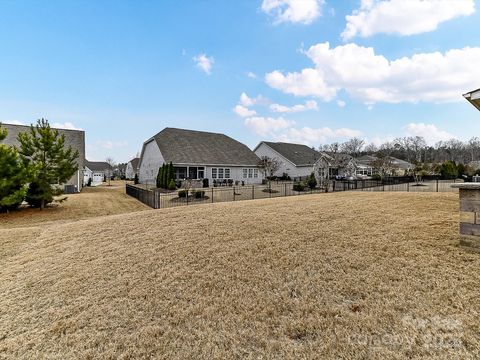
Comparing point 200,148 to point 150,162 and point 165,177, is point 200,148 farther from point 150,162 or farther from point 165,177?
point 165,177

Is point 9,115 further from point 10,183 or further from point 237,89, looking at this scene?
point 237,89

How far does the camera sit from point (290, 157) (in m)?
38.1

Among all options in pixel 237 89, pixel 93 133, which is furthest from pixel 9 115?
pixel 237 89

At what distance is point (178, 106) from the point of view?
27.1m

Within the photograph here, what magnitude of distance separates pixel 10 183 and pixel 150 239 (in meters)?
12.1

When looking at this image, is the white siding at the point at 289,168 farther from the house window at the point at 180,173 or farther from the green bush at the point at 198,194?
the green bush at the point at 198,194

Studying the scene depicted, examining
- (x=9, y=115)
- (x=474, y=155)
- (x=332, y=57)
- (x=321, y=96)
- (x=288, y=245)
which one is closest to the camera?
(x=288, y=245)

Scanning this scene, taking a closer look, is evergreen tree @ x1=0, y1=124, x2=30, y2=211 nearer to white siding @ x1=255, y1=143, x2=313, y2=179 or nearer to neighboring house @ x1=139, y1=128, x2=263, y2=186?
neighboring house @ x1=139, y1=128, x2=263, y2=186

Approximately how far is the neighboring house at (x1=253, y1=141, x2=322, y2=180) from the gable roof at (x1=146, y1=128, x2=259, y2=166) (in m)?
5.40

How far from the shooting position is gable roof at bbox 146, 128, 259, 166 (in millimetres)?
28031

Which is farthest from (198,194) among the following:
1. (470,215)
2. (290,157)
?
(290,157)

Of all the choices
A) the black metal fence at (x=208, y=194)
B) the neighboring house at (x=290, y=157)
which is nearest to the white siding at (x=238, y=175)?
the neighboring house at (x=290, y=157)

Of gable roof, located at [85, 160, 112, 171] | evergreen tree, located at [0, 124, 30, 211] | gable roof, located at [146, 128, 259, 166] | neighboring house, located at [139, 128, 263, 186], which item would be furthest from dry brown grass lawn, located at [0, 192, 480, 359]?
gable roof, located at [85, 160, 112, 171]

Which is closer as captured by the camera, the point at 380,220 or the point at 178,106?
the point at 380,220
